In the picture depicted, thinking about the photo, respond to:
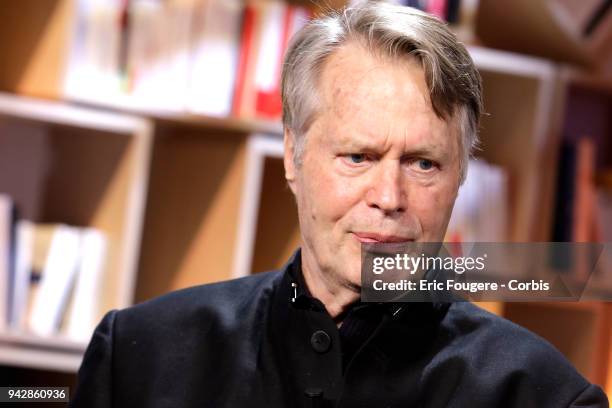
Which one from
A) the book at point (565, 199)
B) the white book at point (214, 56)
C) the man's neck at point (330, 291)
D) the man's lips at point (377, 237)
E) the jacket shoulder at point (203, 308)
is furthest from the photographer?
the book at point (565, 199)

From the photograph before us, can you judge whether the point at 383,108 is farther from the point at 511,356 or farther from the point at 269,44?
the point at 269,44

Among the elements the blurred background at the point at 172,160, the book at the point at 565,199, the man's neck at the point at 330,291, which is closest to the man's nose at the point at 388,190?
the man's neck at the point at 330,291

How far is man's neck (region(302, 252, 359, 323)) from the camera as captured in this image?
1286 mm

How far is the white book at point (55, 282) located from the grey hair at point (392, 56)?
129cm

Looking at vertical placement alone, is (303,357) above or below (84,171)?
below

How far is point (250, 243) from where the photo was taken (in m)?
2.63

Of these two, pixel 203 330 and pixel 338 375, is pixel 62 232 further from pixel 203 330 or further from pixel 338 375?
pixel 338 375

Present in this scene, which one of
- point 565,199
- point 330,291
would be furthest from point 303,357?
point 565,199

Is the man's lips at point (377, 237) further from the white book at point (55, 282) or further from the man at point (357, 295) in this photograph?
the white book at point (55, 282)

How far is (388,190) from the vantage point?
1.20 metres

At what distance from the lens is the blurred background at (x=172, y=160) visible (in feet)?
8.32

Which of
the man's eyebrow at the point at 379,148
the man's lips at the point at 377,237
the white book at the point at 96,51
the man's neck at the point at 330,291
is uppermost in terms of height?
the white book at the point at 96,51

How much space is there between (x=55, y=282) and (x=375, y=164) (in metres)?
1.48

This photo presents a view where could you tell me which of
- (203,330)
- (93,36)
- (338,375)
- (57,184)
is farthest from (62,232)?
(338,375)
